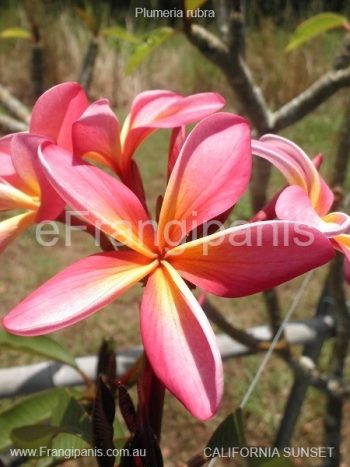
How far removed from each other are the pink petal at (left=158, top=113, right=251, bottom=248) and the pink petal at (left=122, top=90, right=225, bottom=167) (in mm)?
50

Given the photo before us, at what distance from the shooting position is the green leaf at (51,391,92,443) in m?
0.56

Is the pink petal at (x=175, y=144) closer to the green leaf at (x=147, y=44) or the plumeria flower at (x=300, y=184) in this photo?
the plumeria flower at (x=300, y=184)

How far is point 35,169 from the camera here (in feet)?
1.24

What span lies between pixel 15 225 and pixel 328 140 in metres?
3.71

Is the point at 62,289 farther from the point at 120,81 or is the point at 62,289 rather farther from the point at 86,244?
the point at 120,81

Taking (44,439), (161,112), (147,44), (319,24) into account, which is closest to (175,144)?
(161,112)

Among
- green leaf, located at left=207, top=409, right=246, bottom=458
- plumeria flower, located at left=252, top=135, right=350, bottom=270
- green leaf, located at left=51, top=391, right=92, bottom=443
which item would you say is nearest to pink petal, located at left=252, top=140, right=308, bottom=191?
plumeria flower, located at left=252, top=135, right=350, bottom=270

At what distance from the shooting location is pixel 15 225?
40cm

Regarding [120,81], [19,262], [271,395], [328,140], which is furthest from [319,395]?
[120,81]

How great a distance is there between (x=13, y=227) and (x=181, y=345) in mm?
158

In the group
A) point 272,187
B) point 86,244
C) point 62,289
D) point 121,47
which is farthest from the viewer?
point 121,47

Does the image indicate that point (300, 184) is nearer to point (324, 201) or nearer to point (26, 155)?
point (324, 201)

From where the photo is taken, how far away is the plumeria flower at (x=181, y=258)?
317mm

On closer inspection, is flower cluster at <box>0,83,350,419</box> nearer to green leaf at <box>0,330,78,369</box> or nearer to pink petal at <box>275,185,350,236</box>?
pink petal at <box>275,185,350,236</box>
